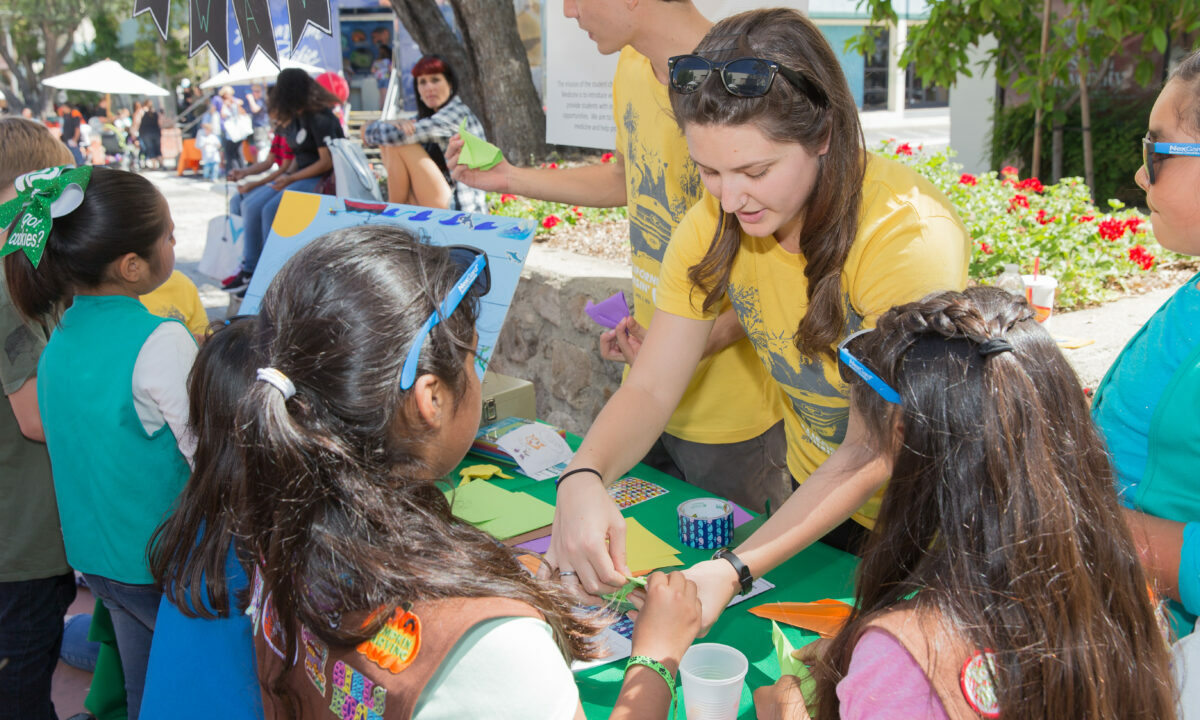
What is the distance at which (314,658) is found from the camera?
3.62ft

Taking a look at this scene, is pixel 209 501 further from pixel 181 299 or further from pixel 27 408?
pixel 181 299

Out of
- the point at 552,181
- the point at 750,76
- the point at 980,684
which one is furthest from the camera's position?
the point at 552,181

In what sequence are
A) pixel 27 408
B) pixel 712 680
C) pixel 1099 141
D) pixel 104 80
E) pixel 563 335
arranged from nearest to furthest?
pixel 712 680, pixel 27 408, pixel 563 335, pixel 1099 141, pixel 104 80

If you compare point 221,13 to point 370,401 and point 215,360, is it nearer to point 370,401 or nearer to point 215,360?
point 215,360

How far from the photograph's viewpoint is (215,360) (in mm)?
1405

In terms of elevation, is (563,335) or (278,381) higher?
(278,381)

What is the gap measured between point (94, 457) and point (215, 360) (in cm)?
64

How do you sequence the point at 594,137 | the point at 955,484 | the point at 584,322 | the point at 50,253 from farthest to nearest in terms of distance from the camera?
the point at 594,137, the point at 584,322, the point at 50,253, the point at 955,484

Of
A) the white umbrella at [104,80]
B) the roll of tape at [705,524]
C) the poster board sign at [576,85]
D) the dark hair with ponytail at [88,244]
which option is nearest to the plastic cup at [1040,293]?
the roll of tape at [705,524]

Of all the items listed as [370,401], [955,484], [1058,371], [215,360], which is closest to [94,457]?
[215,360]

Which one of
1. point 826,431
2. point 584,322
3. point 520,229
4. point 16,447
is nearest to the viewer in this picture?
point 826,431

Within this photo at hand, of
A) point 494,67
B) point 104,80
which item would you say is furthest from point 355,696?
point 104,80

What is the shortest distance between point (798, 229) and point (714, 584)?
680 mm

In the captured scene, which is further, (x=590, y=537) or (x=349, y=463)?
(x=590, y=537)
